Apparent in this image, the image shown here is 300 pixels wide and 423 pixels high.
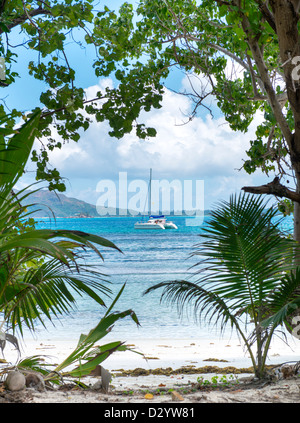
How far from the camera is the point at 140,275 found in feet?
71.2

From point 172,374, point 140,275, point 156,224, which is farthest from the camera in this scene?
point 156,224

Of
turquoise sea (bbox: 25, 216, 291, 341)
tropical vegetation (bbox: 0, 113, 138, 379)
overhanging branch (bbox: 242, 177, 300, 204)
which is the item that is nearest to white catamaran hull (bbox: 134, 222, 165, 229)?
turquoise sea (bbox: 25, 216, 291, 341)

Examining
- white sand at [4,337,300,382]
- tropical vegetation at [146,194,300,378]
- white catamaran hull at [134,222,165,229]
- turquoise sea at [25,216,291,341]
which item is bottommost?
turquoise sea at [25,216,291,341]

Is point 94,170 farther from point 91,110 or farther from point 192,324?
point 91,110

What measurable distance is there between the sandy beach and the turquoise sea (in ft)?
1.83

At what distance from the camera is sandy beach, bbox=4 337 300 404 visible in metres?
2.53

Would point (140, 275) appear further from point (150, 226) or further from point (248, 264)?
point (248, 264)

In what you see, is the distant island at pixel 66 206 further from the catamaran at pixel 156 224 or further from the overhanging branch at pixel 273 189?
the overhanging branch at pixel 273 189

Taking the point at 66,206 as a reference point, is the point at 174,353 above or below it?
below

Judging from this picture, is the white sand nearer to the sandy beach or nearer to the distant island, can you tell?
the sandy beach

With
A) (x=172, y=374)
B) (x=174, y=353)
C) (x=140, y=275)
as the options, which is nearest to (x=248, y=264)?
(x=172, y=374)

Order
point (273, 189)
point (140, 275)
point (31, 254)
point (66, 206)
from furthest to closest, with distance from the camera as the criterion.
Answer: point (66, 206), point (140, 275), point (273, 189), point (31, 254)

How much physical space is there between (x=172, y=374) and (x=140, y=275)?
16.7m

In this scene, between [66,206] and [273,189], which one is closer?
[273,189]
